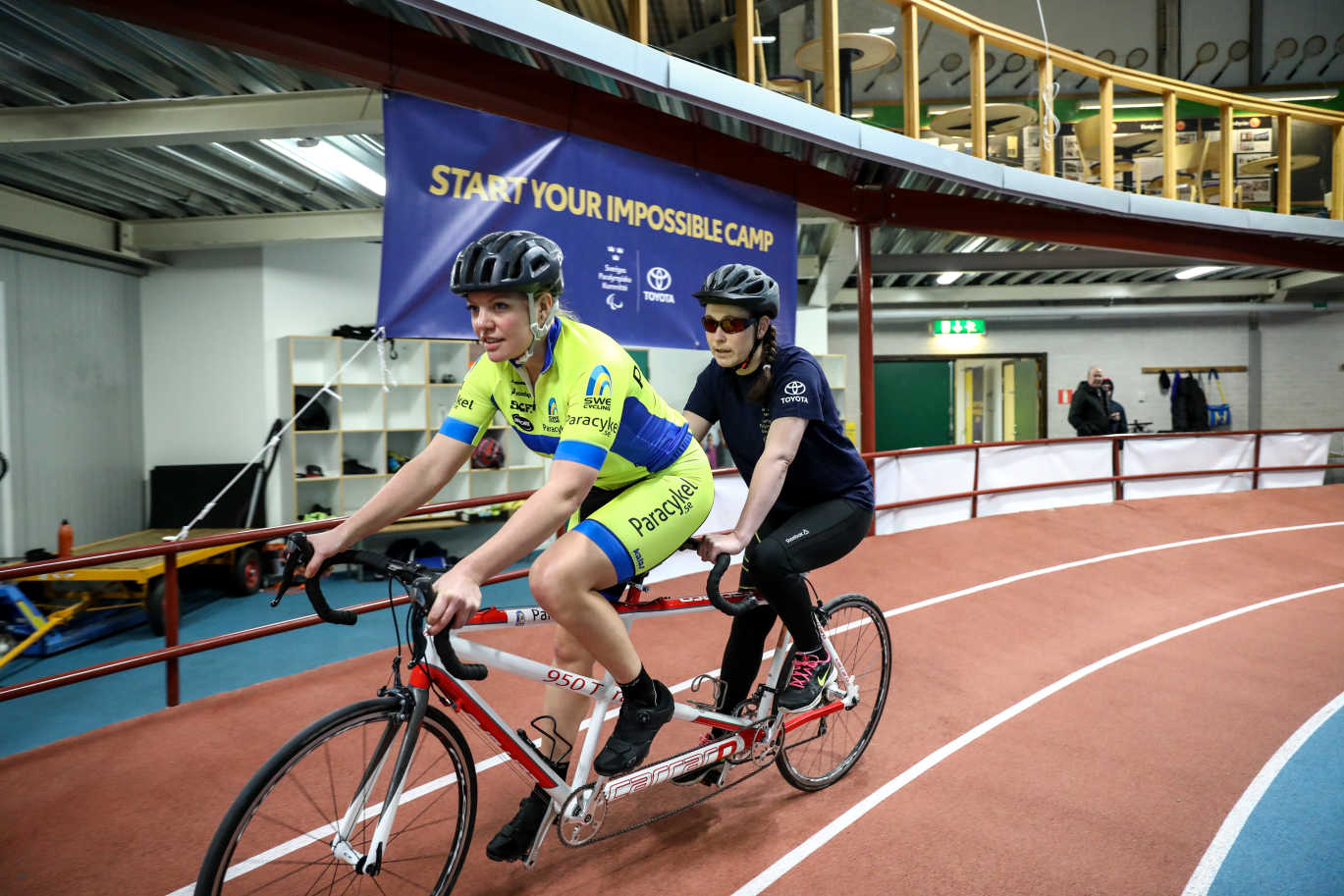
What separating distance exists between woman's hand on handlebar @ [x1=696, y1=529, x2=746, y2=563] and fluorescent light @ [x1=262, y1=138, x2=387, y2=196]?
6106 millimetres

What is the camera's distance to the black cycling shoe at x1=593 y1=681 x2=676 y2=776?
2.38m

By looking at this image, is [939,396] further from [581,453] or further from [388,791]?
[388,791]

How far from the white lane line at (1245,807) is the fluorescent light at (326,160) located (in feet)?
24.7

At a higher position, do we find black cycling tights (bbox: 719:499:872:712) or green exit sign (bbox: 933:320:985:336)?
green exit sign (bbox: 933:320:985:336)

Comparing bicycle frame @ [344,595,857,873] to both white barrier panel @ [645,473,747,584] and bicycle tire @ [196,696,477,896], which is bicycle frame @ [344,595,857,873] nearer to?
bicycle tire @ [196,696,477,896]

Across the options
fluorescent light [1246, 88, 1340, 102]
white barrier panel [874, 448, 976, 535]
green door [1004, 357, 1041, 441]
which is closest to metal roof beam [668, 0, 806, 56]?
white barrier panel [874, 448, 976, 535]

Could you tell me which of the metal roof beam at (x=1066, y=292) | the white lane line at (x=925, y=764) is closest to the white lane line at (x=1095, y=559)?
the white lane line at (x=925, y=764)

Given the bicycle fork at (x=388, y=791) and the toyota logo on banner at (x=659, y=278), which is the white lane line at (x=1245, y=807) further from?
the toyota logo on banner at (x=659, y=278)

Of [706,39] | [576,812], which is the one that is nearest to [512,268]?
[576,812]

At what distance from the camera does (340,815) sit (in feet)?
9.76

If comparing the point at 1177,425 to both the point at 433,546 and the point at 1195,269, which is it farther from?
the point at 433,546

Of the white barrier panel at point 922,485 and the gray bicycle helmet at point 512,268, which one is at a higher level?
the gray bicycle helmet at point 512,268

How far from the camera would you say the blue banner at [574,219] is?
15.1ft

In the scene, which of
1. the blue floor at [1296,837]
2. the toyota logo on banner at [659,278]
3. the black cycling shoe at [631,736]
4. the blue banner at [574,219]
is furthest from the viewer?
the toyota logo on banner at [659,278]
